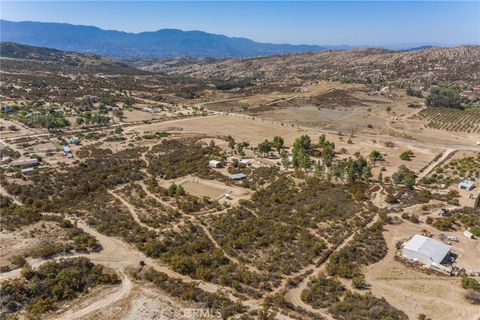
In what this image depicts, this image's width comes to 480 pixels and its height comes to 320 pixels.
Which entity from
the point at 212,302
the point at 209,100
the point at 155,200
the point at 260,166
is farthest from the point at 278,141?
the point at 209,100

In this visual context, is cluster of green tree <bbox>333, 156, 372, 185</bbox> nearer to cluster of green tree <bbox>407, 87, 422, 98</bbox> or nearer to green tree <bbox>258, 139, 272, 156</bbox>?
green tree <bbox>258, 139, 272, 156</bbox>

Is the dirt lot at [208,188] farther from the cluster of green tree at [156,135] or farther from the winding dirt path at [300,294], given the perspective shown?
the cluster of green tree at [156,135]

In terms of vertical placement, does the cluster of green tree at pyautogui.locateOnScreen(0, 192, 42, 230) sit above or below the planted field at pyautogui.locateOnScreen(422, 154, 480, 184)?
above

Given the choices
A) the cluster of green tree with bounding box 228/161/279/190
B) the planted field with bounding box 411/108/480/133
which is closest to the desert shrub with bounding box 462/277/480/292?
the cluster of green tree with bounding box 228/161/279/190

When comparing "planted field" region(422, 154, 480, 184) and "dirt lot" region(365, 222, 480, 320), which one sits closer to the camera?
"dirt lot" region(365, 222, 480, 320)

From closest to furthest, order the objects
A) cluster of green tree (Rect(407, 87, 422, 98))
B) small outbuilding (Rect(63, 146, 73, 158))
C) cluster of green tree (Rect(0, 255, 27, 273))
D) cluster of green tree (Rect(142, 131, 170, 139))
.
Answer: cluster of green tree (Rect(0, 255, 27, 273))
small outbuilding (Rect(63, 146, 73, 158))
cluster of green tree (Rect(142, 131, 170, 139))
cluster of green tree (Rect(407, 87, 422, 98))

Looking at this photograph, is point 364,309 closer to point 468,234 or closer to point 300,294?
point 300,294

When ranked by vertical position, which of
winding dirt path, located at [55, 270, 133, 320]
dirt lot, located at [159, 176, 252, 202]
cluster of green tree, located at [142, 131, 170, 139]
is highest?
cluster of green tree, located at [142, 131, 170, 139]

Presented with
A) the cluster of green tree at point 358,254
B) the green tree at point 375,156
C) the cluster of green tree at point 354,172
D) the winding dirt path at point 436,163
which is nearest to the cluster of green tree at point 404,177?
the winding dirt path at point 436,163
